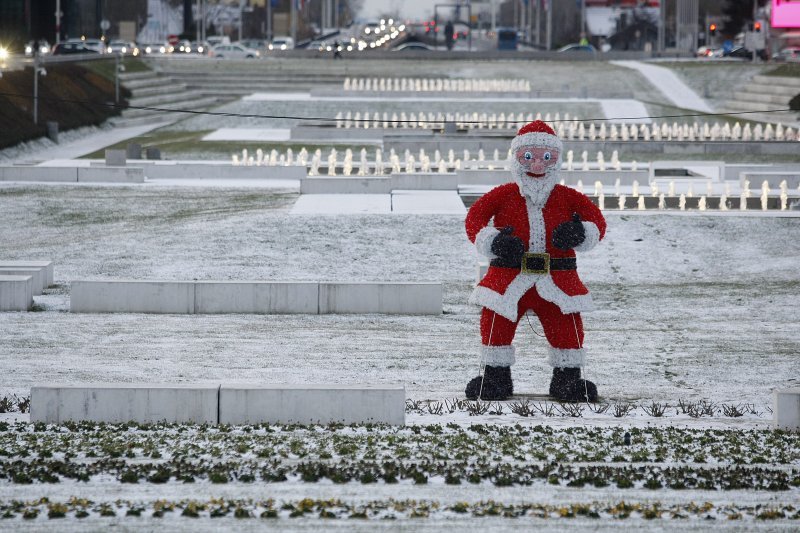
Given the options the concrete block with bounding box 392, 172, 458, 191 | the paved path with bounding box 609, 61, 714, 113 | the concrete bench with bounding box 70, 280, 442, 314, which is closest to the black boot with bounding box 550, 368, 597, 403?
the concrete bench with bounding box 70, 280, 442, 314

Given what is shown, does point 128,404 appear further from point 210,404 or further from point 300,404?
point 300,404

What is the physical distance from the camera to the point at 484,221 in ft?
34.7

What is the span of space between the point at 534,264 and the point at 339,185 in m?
14.3

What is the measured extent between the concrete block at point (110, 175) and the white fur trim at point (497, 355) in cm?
1667

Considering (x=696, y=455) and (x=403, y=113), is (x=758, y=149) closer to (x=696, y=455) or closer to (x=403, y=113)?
(x=403, y=113)

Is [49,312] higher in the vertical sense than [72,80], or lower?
lower

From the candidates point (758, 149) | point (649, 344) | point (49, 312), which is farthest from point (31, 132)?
point (649, 344)

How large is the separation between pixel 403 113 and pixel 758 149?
34.8 feet

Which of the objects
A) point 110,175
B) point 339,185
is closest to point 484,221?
point 339,185

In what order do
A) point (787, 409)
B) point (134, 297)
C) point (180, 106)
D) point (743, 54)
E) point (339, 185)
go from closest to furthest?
point (787, 409) → point (134, 297) → point (339, 185) → point (180, 106) → point (743, 54)

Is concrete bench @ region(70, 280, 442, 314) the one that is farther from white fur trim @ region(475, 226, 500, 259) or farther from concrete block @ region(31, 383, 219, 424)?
concrete block @ region(31, 383, 219, 424)

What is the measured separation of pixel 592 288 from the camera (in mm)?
17250

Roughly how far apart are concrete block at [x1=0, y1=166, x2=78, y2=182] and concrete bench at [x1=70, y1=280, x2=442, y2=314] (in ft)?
36.8

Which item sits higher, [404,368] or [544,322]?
[544,322]
